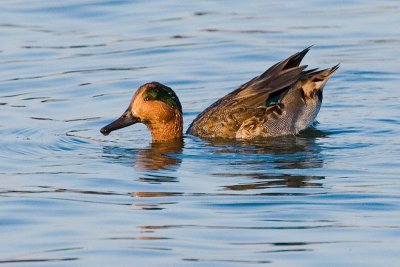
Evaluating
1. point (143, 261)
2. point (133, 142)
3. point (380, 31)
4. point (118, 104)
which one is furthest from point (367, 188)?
point (380, 31)

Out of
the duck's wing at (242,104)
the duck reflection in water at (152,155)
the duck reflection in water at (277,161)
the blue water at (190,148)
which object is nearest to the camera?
the blue water at (190,148)

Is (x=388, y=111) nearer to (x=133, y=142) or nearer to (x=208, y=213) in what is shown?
(x=133, y=142)

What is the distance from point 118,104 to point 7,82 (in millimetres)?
1826

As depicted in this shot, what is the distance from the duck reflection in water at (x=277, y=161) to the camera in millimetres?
10859

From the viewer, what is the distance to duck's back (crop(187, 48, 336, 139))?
43.5ft

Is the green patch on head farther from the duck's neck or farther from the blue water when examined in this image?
the blue water

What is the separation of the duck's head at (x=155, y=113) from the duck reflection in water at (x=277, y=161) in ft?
1.67

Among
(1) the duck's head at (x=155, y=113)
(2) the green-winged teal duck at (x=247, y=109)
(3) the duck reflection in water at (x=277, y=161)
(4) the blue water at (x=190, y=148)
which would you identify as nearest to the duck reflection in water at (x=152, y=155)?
(4) the blue water at (x=190, y=148)

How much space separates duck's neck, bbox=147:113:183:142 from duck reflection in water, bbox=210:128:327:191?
1.58ft

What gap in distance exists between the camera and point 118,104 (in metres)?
14.7

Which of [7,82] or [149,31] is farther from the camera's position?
[149,31]

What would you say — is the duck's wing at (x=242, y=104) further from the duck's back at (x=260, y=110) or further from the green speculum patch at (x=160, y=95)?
the green speculum patch at (x=160, y=95)

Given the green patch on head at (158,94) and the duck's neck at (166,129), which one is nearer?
the green patch on head at (158,94)

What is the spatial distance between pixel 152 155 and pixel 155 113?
0.85 m
